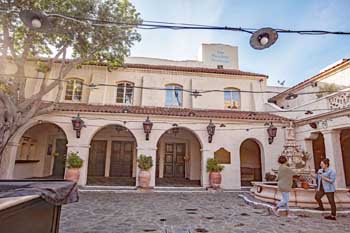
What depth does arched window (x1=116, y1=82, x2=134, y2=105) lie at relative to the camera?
14922mm

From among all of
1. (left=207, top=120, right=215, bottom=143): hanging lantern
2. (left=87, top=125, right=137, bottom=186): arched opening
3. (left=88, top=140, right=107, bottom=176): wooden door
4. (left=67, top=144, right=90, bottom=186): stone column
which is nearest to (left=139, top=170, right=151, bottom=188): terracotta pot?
(left=67, top=144, right=90, bottom=186): stone column

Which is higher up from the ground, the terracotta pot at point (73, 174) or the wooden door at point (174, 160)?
the wooden door at point (174, 160)

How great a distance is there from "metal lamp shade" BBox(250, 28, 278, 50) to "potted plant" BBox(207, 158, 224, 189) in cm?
815

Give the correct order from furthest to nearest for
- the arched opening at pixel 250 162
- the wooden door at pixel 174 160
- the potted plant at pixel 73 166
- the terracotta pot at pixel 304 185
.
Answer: the wooden door at pixel 174 160, the arched opening at pixel 250 162, the potted plant at pixel 73 166, the terracotta pot at pixel 304 185

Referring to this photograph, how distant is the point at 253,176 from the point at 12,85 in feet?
52.2

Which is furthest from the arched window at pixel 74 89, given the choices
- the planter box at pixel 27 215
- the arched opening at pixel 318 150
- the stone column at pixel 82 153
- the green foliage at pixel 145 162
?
the arched opening at pixel 318 150

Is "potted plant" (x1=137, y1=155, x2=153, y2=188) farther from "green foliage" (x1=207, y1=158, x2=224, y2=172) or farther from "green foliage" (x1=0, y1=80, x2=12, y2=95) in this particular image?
"green foliage" (x1=0, y1=80, x2=12, y2=95)

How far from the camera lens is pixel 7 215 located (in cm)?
253

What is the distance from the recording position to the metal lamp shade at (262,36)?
484 cm

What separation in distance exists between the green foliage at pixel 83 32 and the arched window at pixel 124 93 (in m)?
2.27

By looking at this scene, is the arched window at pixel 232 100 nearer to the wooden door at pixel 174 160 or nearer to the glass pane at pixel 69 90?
the wooden door at pixel 174 160

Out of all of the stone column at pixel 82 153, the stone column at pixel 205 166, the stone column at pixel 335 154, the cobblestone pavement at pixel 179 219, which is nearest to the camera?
the cobblestone pavement at pixel 179 219

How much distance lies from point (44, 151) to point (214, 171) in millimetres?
11890

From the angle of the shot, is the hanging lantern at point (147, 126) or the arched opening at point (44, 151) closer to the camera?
the hanging lantern at point (147, 126)
